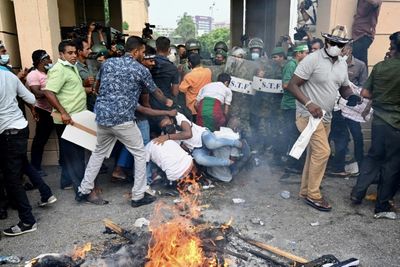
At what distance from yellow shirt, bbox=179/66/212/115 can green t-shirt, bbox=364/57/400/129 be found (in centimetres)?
269

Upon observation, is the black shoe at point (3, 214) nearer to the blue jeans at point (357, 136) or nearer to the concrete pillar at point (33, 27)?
the concrete pillar at point (33, 27)

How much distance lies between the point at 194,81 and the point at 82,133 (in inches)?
85.4

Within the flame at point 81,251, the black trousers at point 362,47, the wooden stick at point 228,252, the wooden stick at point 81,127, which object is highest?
the black trousers at point 362,47

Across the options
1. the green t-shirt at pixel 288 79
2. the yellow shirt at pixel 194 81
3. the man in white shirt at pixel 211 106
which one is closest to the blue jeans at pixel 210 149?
the man in white shirt at pixel 211 106

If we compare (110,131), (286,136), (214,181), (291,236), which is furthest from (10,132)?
(286,136)

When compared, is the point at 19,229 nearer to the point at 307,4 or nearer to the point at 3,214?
the point at 3,214

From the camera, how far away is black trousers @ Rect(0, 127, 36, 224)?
149 inches

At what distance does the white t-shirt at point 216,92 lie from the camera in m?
5.64

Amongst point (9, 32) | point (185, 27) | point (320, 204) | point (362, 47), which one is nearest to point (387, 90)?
point (320, 204)

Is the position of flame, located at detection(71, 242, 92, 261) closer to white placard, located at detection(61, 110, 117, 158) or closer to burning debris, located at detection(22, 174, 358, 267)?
burning debris, located at detection(22, 174, 358, 267)

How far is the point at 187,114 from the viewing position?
6535 mm

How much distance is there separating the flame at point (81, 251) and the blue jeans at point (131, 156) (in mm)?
1702

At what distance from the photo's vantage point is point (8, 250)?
362 cm

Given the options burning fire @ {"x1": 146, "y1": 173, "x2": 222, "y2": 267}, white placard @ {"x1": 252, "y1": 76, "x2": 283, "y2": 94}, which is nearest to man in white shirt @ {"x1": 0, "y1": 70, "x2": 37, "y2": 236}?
burning fire @ {"x1": 146, "y1": 173, "x2": 222, "y2": 267}
